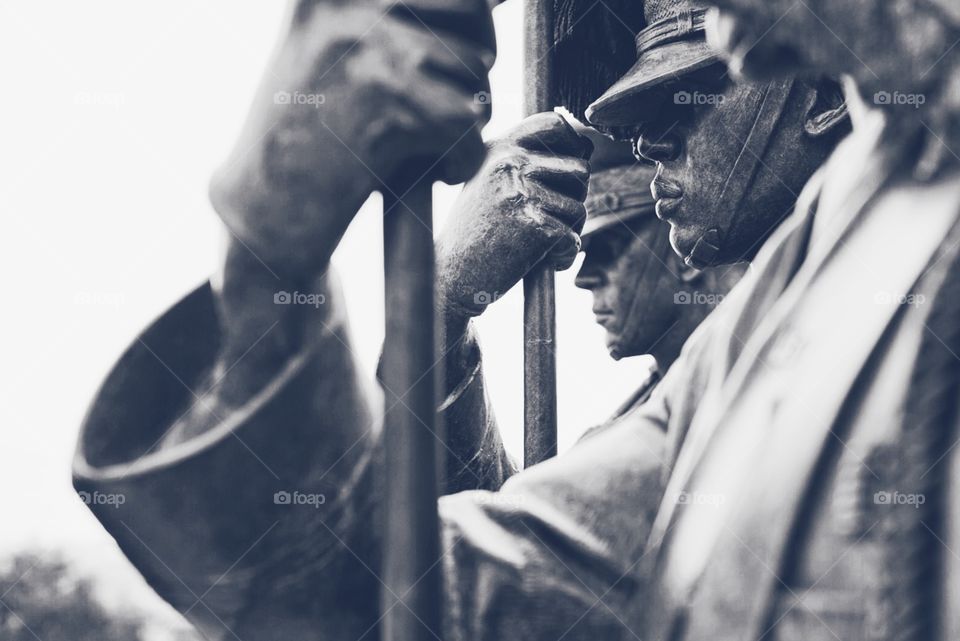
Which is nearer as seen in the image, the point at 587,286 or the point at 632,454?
the point at 632,454

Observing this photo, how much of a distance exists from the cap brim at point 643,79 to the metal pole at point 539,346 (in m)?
0.14

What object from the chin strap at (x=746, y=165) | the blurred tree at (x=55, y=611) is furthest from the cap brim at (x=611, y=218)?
the blurred tree at (x=55, y=611)

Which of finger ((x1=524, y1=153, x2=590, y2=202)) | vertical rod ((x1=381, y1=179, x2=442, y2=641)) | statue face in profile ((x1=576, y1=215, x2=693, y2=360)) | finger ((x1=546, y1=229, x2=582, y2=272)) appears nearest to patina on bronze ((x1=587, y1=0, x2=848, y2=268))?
finger ((x1=546, y1=229, x2=582, y2=272))

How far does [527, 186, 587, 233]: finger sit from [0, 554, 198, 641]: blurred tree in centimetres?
1718

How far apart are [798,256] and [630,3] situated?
67.9 inches

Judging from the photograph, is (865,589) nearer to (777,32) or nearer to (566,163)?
(777,32)

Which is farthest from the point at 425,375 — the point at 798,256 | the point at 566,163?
the point at 566,163

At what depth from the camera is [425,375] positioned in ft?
6.95

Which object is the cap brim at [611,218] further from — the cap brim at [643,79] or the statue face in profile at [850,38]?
the statue face in profile at [850,38]

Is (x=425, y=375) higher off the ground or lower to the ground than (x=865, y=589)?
higher

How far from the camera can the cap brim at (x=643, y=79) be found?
395 cm
